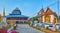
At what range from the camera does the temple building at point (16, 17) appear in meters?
6.64

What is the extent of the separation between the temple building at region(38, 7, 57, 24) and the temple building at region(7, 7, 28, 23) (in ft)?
2.31

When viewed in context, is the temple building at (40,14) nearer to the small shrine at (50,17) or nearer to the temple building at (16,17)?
the small shrine at (50,17)

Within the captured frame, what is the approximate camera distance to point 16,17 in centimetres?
662

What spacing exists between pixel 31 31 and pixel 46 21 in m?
0.60

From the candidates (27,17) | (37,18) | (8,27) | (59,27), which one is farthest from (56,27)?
(8,27)

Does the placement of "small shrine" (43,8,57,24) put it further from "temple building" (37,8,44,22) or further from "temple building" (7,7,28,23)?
"temple building" (7,7,28,23)

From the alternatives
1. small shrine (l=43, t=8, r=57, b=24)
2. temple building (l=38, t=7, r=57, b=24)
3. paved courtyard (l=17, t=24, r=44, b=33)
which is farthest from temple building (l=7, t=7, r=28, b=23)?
small shrine (l=43, t=8, r=57, b=24)

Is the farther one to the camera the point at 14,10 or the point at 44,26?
the point at 44,26

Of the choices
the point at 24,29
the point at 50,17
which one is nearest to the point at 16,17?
the point at 24,29

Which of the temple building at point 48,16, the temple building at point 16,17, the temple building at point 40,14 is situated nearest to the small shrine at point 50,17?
the temple building at point 48,16

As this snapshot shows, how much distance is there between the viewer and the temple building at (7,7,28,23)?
261 inches

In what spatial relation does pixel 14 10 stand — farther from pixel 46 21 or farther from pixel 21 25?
pixel 46 21

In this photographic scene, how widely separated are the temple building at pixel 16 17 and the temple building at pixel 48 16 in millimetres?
705

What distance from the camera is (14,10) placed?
6.72 metres
